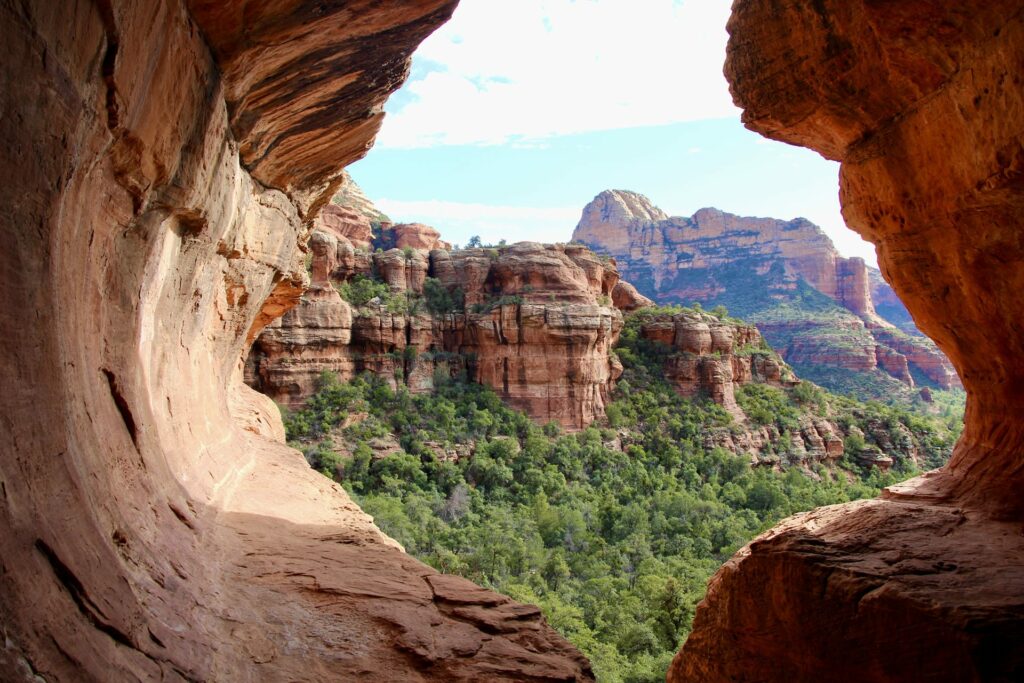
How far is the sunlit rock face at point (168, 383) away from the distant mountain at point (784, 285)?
66.7 meters

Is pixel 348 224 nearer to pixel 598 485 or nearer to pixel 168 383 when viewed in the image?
pixel 598 485

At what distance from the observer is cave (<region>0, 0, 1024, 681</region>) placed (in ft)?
11.9

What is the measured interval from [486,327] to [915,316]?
29.8 meters

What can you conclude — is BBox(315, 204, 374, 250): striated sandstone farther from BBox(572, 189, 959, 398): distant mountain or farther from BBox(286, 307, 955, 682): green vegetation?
BBox(572, 189, 959, 398): distant mountain

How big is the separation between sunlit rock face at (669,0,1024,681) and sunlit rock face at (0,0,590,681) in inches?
95.3

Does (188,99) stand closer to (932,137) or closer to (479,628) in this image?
(479,628)

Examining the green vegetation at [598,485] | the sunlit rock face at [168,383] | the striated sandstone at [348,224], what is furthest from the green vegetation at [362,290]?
the sunlit rock face at [168,383]

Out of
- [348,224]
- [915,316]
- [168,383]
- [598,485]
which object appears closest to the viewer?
[915,316]

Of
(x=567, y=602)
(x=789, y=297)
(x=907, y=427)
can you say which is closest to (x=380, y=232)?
(x=567, y=602)

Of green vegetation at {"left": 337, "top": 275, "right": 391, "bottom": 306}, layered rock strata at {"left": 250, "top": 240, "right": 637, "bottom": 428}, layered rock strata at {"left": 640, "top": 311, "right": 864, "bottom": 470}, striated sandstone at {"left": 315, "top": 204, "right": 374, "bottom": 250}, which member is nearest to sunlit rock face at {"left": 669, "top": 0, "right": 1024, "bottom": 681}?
layered rock strata at {"left": 250, "top": 240, "right": 637, "bottom": 428}

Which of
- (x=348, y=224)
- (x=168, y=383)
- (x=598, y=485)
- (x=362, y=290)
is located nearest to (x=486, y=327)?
(x=362, y=290)

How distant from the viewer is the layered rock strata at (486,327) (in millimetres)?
33750

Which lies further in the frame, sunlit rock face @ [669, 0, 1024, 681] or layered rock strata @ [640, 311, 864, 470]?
layered rock strata @ [640, 311, 864, 470]

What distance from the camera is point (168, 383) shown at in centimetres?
828
